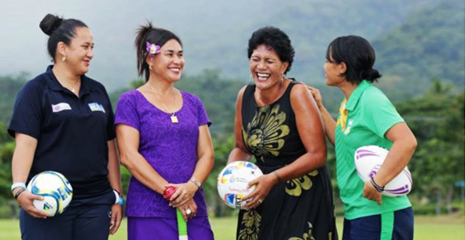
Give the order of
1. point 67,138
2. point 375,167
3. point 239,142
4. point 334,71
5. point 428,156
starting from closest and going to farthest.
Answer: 1. point 375,167
2. point 334,71
3. point 67,138
4. point 239,142
5. point 428,156

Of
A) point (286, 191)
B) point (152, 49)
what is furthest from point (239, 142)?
point (152, 49)

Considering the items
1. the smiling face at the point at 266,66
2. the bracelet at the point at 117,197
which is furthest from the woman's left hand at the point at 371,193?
the bracelet at the point at 117,197

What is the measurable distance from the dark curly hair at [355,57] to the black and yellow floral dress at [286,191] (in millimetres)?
697

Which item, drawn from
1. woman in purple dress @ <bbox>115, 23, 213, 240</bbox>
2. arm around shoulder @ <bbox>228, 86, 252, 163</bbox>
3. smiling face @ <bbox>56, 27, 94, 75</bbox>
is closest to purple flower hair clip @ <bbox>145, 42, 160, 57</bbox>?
woman in purple dress @ <bbox>115, 23, 213, 240</bbox>

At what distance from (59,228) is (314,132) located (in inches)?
75.6

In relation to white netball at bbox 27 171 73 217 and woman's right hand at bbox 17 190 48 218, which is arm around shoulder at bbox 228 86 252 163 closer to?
white netball at bbox 27 171 73 217

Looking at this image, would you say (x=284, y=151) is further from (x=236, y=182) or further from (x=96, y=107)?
(x=96, y=107)

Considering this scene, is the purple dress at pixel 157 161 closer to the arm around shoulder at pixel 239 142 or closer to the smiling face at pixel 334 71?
the arm around shoulder at pixel 239 142

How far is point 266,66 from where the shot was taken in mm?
6113

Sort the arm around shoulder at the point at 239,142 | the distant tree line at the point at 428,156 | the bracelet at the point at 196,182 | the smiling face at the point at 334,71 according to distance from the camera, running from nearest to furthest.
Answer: the smiling face at the point at 334,71
the bracelet at the point at 196,182
the arm around shoulder at the point at 239,142
the distant tree line at the point at 428,156

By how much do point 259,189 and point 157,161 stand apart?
75 cm

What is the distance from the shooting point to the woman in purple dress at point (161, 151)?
5.93 metres

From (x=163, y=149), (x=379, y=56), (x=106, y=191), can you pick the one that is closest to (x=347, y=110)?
(x=163, y=149)

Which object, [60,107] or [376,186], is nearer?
[376,186]
